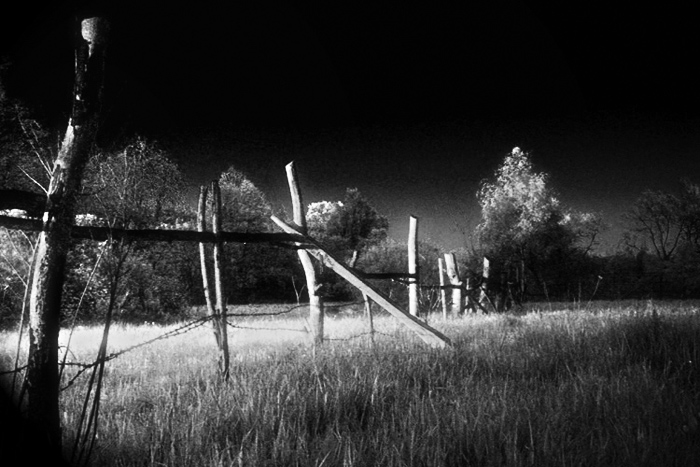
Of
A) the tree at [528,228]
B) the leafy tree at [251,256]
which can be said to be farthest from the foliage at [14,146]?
the tree at [528,228]

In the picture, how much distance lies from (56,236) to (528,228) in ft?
143

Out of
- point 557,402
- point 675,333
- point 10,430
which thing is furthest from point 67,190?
point 675,333

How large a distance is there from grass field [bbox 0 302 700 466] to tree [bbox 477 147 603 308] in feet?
119

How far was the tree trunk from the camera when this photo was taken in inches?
94.2

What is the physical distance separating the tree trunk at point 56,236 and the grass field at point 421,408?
2.67 ft

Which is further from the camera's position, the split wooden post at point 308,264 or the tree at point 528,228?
the tree at point 528,228

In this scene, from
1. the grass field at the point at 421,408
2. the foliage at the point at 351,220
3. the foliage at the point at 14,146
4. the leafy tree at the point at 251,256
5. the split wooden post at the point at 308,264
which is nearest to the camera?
the grass field at the point at 421,408

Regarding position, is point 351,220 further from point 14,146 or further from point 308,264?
point 308,264

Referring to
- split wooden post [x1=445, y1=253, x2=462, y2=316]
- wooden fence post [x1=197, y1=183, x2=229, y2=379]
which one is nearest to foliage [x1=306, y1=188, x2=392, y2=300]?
split wooden post [x1=445, y1=253, x2=462, y2=316]

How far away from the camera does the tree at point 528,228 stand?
141ft

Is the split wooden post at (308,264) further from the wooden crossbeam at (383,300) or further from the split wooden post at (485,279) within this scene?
the split wooden post at (485,279)

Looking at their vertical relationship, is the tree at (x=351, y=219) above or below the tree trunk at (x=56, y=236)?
above

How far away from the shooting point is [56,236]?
2426 millimetres

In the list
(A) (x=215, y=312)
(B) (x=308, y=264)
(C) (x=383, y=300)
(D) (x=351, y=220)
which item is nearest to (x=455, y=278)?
(B) (x=308, y=264)
